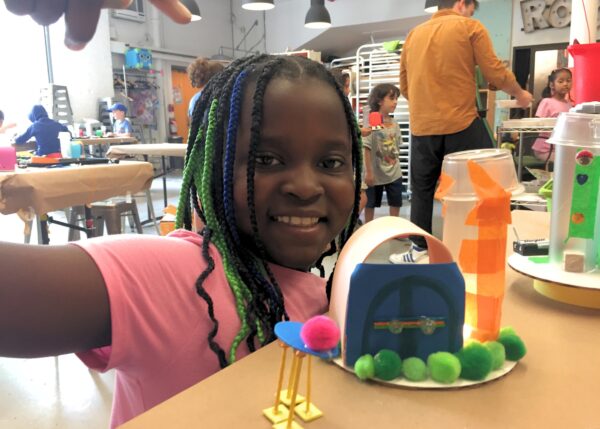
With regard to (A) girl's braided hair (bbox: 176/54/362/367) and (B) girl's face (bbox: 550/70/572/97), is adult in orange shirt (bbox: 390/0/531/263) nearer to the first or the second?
(B) girl's face (bbox: 550/70/572/97)

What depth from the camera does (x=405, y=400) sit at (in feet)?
1.34

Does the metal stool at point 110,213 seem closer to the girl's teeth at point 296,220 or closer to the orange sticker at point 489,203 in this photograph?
the girl's teeth at point 296,220

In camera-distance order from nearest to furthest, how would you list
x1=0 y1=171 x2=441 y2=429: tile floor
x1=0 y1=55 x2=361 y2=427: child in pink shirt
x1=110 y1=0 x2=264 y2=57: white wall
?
x1=0 y1=55 x2=361 y2=427: child in pink shirt
x1=0 y1=171 x2=441 y2=429: tile floor
x1=110 y1=0 x2=264 y2=57: white wall

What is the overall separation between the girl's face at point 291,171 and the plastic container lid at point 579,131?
0.97 feet

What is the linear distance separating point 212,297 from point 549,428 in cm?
34

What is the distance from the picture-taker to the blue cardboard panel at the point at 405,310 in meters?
0.43

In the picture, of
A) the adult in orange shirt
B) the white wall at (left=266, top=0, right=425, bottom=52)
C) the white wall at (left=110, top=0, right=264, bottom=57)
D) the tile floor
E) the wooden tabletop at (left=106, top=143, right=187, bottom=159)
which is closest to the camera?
the tile floor

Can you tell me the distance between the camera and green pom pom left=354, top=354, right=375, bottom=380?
0.43 m

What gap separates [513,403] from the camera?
403 millimetres

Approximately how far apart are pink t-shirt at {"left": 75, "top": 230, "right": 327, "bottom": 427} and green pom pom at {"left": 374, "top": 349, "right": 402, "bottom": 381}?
178mm

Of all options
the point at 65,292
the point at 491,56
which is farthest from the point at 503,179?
the point at 491,56

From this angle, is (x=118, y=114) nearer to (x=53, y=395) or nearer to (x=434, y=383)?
(x=53, y=395)

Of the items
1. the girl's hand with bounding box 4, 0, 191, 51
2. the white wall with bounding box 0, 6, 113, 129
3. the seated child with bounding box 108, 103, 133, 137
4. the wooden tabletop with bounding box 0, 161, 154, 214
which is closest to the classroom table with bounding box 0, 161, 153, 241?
the wooden tabletop with bounding box 0, 161, 154, 214

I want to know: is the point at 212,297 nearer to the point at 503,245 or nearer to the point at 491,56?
the point at 503,245
